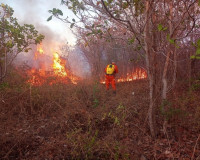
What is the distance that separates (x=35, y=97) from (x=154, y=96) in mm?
4152

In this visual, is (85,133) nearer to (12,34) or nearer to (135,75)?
(12,34)

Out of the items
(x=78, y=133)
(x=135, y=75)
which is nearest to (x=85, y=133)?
(x=78, y=133)

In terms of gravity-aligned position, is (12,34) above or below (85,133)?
above

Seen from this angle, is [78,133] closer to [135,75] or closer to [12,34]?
[12,34]

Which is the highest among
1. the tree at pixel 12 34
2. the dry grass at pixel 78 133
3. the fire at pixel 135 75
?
the tree at pixel 12 34

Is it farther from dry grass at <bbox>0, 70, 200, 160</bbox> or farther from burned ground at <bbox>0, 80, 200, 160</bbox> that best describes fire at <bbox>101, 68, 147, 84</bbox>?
burned ground at <bbox>0, 80, 200, 160</bbox>

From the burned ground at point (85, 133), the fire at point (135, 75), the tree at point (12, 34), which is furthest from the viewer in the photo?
the fire at point (135, 75)

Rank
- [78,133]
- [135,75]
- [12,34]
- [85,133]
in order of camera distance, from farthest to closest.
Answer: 1. [135,75]
2. [12,34]
3. [78,133]
4. [85,133]

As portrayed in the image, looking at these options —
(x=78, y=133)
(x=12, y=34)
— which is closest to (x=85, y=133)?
(x=78, y=133)

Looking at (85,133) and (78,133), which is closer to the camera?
(85,133)

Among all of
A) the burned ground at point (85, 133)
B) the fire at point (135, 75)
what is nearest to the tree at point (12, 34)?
the burned ground at point (85, 133)

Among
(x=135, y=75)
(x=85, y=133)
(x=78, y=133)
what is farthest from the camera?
(x=135, y=75)

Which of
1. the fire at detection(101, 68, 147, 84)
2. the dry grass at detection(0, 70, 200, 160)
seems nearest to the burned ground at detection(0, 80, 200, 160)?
the dry grass at detection(0, 70, 200, 160)

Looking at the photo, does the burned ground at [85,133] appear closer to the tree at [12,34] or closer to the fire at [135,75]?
the tree at [12,34]
